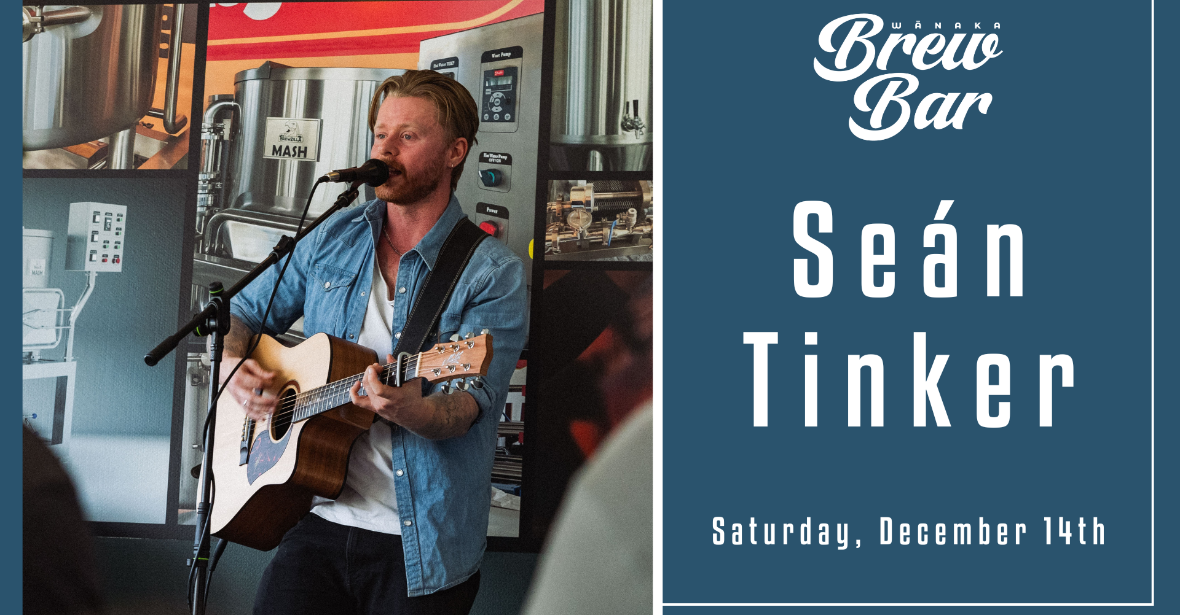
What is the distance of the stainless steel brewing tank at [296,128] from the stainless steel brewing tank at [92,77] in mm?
338

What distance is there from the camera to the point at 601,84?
2.74 meters

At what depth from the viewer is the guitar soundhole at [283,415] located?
212 cm

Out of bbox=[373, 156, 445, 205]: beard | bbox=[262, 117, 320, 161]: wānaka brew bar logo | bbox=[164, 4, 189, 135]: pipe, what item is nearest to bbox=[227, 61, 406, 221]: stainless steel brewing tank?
bbox=[262, 117, 320, 161]: wānaka brew bar logo

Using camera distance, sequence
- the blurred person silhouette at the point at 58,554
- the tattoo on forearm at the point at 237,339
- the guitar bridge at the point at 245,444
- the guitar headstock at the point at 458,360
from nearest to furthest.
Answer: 1. the blurred person silhouette at the point at 58,554
2. the guitar headstock at the point at 458,360
3. the guitar bridge at the point at 245,444
4. the tattoo on forearm at the point at 237,339

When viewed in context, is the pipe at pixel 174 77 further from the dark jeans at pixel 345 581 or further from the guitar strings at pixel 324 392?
the dark jeans at pixel 345 581

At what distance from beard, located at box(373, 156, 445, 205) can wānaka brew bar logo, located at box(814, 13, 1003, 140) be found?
1.14m

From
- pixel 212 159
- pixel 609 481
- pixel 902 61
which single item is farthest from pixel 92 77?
pixel 902 61

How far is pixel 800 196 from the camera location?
8.40ft

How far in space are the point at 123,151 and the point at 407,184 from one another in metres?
1.23

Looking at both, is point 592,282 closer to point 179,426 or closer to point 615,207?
point 615,207

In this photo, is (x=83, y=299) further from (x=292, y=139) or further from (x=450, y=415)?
(x=450, y=415)

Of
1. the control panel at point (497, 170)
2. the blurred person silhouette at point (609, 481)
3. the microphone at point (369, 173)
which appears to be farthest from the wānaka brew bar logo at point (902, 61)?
the microphone at point (369, 173)

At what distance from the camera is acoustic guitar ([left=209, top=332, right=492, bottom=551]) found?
1996mm

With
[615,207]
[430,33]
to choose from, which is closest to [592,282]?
[615,207]
